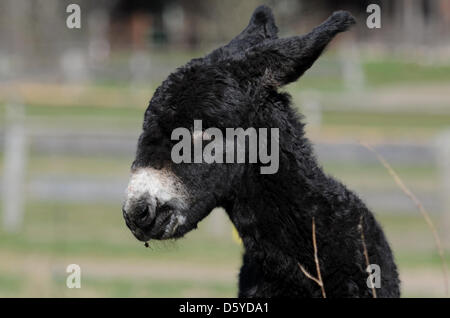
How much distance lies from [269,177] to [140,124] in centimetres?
2625

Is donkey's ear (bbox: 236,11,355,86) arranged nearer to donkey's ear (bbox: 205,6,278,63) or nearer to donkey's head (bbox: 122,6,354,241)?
donkey's head (bbox: 122,6,354,241)

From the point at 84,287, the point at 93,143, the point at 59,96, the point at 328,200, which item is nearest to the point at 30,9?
the point at 59,96

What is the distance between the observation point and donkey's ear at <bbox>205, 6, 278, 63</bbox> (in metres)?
4.98

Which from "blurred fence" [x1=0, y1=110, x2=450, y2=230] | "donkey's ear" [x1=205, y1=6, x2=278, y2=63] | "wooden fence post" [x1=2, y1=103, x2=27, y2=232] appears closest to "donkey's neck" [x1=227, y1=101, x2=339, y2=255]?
"donkey's ear" [x1=205, y1=6, x2=278, y2=63]

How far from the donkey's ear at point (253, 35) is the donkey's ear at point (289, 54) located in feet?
0.67

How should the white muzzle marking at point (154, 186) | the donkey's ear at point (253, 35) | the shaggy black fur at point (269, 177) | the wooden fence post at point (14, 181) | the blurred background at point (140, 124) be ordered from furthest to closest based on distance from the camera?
the wooden fence post at point (14, 181), the blurred background at point (140, 124), the donkey's ear at point (253, 35), the shaggy black fur at point (269, 177), the white muzzle marking at point (154, 186)

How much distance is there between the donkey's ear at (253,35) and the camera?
4984 millimetres

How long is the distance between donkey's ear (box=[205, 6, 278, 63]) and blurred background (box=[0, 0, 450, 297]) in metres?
1.10

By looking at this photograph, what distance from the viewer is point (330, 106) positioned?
3897cm

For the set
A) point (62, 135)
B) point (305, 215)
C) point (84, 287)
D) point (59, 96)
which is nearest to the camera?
point (305, 215)

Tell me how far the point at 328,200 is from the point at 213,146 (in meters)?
0.76

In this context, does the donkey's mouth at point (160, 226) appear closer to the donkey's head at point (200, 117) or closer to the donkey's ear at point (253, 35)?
the donkey's head at point (200, 117)

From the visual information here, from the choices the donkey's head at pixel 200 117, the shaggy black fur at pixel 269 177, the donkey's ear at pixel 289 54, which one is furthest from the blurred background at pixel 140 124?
the donkey's ear at pixel 289 54
